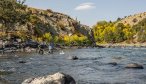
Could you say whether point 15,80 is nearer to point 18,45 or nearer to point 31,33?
point 18,45

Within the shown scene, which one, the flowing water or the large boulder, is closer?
the large boulder

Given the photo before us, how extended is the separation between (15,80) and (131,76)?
1434 cm

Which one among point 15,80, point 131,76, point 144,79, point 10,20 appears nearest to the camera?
point 15,80

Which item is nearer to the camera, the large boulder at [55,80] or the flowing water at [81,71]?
the large boulder at [55,80]

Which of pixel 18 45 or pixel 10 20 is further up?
pixel 10 20

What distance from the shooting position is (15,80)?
121ft

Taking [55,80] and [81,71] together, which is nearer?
[55,80]

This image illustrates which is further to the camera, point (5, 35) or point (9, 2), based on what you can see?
point (5, 35)

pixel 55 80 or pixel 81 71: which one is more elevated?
pixel 55 80

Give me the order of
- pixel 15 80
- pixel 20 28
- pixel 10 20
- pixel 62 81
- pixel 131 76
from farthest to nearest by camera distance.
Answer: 1. pixel 20 28
2. pixel 10 20
3. pixel 131 76
4. pixel 15 80
5. pixel 62 81

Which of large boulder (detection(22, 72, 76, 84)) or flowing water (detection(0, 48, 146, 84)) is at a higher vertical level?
large boulder (detection(22, 72, 76, 84))

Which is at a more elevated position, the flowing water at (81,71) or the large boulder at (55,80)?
the large boulder at (55,80)

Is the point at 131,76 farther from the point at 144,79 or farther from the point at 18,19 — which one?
the point at 18,19

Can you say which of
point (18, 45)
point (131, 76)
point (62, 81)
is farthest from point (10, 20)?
point (62, 81)
